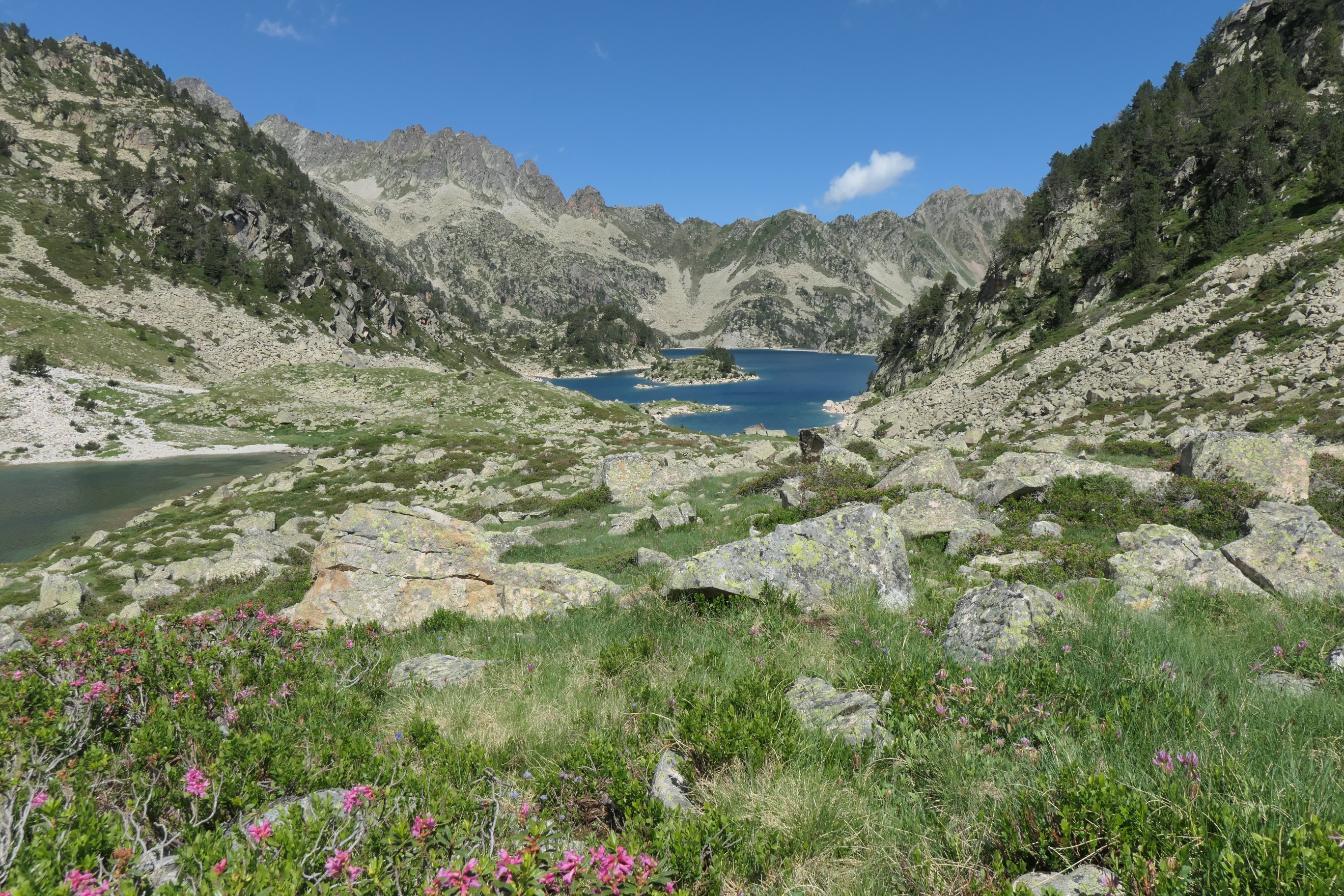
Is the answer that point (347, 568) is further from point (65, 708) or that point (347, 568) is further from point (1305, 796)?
point (1305, 796)

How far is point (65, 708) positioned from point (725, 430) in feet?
333

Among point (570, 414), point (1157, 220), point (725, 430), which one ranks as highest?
point (1157, 220)

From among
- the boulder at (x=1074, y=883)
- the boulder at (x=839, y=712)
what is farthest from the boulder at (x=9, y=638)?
the boulder at (x=1074, y=883)

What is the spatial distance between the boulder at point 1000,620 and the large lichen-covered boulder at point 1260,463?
1216 centimetres

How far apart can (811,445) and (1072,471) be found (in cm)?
1683

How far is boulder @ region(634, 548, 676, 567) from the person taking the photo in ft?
44.5

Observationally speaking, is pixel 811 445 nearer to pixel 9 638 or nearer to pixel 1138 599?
pixel 1138 599

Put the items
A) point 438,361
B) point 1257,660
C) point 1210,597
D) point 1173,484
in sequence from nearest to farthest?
point 1257,660, point 1210,597, point 1173,484, point 438,361

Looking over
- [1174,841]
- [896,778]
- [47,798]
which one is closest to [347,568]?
[47,798]

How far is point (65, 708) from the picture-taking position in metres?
4.47

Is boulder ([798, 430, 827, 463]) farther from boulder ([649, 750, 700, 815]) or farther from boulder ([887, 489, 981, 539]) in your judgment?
boulder ([649, 750, 700, 815])

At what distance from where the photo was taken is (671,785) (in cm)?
367

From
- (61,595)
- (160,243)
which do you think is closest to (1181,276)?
(61,595)

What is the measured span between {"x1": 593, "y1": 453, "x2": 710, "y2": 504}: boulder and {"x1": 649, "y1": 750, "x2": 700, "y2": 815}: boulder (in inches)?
871
